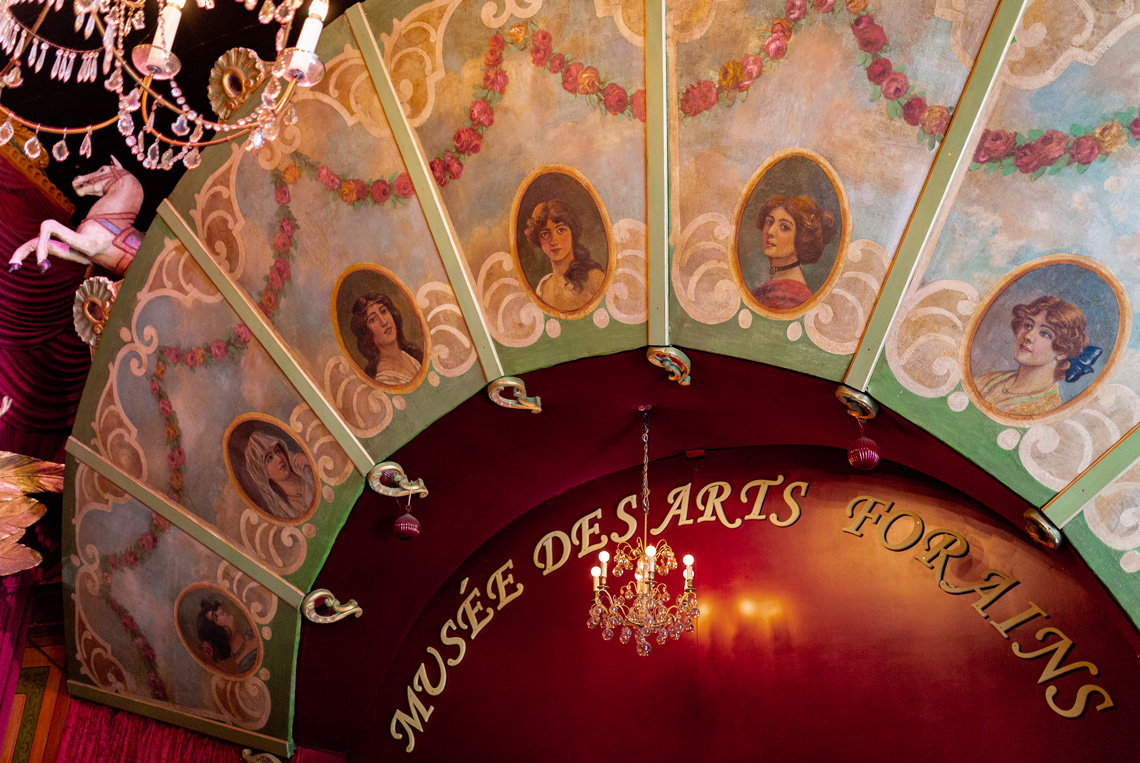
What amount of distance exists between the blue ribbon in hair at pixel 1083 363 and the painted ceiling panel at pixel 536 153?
1917mm

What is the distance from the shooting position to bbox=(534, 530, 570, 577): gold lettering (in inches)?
249

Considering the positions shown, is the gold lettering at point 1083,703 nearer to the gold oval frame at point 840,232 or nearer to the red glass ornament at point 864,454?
the red glass ornament at point 864,454

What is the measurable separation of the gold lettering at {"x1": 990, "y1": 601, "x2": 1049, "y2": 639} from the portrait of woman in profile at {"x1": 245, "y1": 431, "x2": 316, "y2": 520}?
12.9 feet

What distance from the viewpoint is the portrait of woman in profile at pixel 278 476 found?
5.84 metres

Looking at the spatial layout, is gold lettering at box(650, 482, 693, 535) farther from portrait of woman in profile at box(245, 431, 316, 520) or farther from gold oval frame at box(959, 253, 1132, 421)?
gold oval frame at box(959, 253, 1132, 421)

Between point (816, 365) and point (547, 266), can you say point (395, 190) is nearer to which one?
point (547, 266)

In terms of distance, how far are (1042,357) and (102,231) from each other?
5.82 meters

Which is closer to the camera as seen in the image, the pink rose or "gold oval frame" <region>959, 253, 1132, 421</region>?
"gold oval frame" <region>959, 253, 1132, 421</region>

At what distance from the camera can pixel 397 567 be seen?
243 inches

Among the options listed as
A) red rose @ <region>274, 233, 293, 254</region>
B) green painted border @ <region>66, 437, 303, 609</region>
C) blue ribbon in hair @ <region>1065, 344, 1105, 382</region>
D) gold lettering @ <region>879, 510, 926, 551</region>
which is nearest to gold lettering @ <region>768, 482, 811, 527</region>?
gold lettering @ <region>879, 510, 926, 551</region>

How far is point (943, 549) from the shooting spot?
507 centimetres

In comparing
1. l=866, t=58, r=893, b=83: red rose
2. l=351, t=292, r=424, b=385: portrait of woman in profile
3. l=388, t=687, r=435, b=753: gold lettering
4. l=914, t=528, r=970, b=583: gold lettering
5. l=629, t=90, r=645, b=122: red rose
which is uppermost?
l=629, t=90, r=645, b=122: red rose

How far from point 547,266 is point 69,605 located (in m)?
4.65

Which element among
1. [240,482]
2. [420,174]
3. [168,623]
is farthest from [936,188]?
[168,623]
